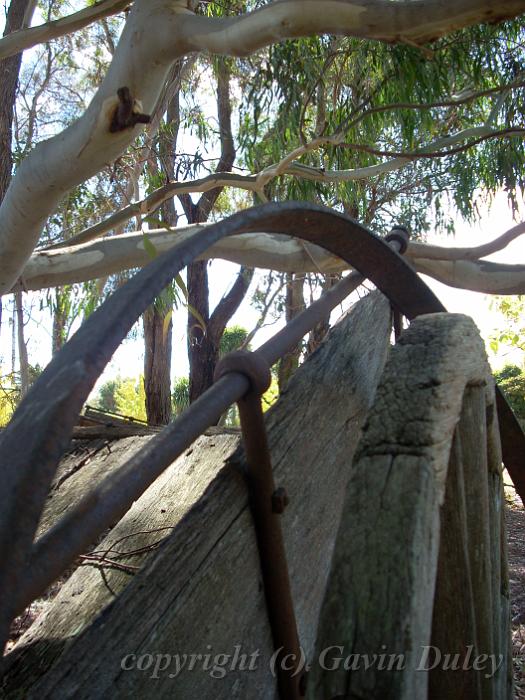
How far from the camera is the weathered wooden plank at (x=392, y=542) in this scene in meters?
0.52

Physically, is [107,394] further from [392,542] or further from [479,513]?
[392,542]

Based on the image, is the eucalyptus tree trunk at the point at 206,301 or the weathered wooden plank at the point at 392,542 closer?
the weathered wooden plank at the point at 392,542

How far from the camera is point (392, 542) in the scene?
572 millimetres

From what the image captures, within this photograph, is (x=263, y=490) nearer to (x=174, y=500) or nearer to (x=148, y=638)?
(x=148, y=638)

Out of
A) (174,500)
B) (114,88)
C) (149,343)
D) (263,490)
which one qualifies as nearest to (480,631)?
(263,490)

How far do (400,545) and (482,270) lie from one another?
4.64 m

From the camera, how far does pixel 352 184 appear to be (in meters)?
5.44

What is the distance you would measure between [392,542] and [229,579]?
442mm

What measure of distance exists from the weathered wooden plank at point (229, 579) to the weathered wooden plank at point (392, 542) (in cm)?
37

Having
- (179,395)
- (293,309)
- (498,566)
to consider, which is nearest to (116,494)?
(498,566)

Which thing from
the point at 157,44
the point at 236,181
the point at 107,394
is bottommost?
the point at 157,44

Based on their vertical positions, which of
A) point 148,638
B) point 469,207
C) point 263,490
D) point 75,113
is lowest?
point 148,638

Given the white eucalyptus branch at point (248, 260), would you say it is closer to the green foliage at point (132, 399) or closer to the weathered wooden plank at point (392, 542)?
the weathered wooden plank at point (392, 542)

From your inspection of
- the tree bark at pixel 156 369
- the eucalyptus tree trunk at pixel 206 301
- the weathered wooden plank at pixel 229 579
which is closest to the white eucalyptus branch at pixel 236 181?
the eucalyptus tree trunk at pixel 206 301
